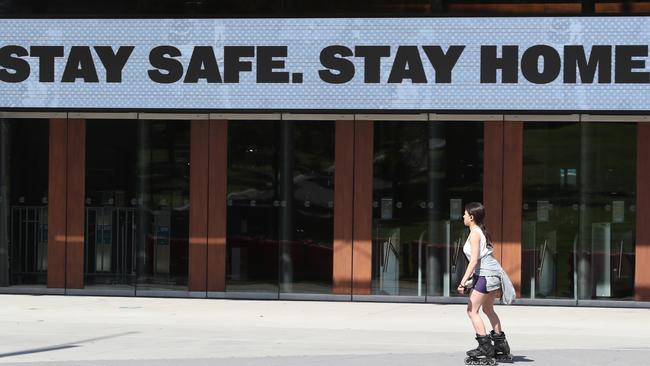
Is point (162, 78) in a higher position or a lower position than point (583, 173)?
higher

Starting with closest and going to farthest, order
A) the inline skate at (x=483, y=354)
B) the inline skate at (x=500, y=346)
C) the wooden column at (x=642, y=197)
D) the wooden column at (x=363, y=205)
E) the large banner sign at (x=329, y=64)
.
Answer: the inline skate at (x=483, y=354)
the inline skate at (x=500, y=346)
the large banner sign at (x=329, y=64)
the wooden column at (x=642, y=197)
the wooden column at (x=363, y=205)

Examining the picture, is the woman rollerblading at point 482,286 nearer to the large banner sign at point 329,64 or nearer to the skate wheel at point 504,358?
the skate wheel at point 504,358

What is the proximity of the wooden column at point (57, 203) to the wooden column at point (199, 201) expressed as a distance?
2203 mm

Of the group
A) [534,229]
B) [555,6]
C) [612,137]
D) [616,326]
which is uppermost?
[555,6]

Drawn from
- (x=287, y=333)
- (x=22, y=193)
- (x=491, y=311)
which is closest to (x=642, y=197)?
(x=287, y=333)

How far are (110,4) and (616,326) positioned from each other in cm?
974

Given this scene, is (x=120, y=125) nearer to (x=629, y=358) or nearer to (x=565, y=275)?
(x=565, y=275)

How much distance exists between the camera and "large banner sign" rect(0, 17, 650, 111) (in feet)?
63.0

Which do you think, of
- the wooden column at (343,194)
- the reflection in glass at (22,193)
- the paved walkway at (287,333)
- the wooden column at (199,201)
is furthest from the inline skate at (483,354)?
the reflection in glass at (22,193)

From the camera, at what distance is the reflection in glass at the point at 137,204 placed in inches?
828

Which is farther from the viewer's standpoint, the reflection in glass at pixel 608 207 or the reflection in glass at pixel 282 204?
the reflection in glass at pixel 282 204

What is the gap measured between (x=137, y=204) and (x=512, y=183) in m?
6.28

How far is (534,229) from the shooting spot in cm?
2044

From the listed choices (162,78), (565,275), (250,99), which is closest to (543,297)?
(565,275)
